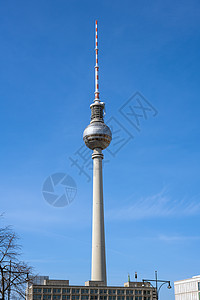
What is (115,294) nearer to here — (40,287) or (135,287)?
(135,287)

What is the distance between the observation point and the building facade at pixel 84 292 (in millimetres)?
118312

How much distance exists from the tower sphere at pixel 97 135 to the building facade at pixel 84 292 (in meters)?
43.5

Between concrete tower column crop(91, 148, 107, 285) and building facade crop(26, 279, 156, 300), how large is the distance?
357 centimetres

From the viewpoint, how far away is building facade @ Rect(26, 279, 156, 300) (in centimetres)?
11831

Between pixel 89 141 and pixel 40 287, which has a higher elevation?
pixel 89 141

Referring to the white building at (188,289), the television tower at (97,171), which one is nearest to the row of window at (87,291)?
the television tower at (97,171)

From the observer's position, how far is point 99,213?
419 ft

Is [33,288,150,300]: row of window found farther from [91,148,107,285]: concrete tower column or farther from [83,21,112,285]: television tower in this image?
[91,148,107,285]: concrete tower column

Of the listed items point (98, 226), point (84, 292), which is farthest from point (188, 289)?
point (98, 226)

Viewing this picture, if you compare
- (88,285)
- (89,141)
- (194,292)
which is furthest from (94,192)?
(194,292)

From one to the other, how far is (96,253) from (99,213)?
1216 centimetres

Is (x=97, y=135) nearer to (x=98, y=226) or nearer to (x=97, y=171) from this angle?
→ (x=97, y=171)

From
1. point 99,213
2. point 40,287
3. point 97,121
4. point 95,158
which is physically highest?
point 97,121

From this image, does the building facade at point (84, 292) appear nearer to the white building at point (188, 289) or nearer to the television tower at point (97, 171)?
the television tower at point (97, 171)
